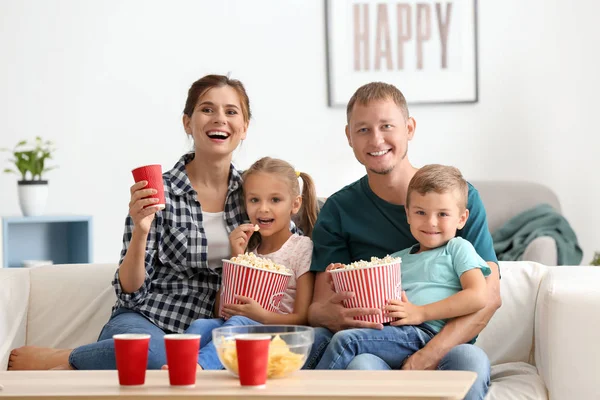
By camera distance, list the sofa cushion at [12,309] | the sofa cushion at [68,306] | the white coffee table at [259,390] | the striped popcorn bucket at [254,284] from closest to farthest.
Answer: the white coffee table at [259,390], the striped popcorn bucket at [254,284], the sofa cushion at [12,309], the sofa cushion at [68,306]

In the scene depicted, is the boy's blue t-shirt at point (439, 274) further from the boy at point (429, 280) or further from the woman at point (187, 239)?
the woman at point (187, 239)

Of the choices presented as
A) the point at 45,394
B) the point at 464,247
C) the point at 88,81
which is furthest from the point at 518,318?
the point at 88,81

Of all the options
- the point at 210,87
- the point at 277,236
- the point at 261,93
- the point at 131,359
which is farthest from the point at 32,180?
the point at 131,359

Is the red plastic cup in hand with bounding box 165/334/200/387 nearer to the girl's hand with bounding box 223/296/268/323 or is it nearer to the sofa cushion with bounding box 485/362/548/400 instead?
the girl's hand with bounding box 223/296/268/323

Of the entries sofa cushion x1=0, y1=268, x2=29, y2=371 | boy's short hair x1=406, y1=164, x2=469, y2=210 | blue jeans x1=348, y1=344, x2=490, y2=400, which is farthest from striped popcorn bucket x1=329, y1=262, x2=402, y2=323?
sofa cushion x1=0, y1=268, x2=29, y2=371

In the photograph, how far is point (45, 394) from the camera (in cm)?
141

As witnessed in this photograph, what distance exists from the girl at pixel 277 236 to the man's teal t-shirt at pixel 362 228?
0.21 feet

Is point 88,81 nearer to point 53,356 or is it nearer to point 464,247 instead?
point 53,356

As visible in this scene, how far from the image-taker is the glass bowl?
149cm

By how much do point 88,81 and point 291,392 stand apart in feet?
12.3

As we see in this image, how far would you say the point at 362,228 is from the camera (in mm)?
2311

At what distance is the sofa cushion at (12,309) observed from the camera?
242 cm

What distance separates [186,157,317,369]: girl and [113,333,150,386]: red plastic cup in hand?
28.9 inches

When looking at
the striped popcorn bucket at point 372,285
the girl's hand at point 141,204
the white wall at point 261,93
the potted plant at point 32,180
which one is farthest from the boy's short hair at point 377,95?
the white wall at point 261,93
